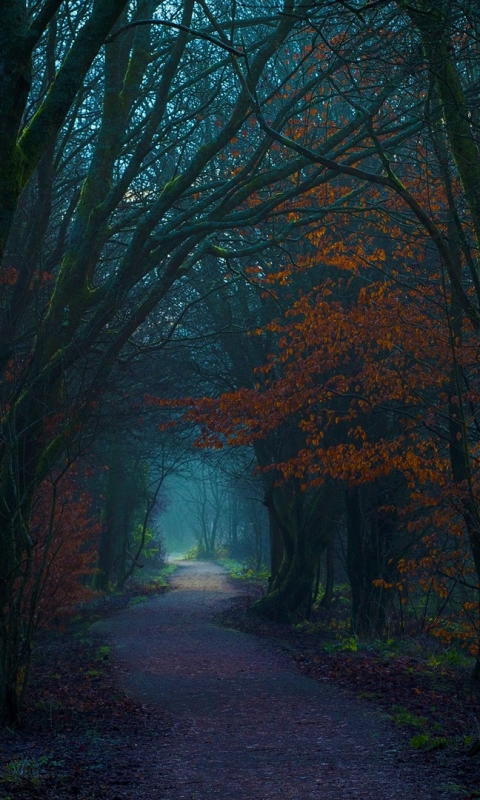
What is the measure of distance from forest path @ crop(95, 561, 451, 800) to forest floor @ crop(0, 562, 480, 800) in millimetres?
19

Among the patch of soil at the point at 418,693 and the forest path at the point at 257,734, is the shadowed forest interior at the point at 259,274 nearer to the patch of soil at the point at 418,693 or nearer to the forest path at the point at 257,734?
the patch of soil at the point at 418,693

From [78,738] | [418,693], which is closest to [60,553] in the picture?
[78,738]

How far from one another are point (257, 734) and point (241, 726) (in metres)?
0.45

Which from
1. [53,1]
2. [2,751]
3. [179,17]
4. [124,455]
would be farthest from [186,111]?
[124,455]

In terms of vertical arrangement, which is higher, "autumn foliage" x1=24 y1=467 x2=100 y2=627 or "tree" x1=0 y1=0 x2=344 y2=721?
"tree" x1=0 y1=0 x2=344 y2=721

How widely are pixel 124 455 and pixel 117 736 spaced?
1829 cm

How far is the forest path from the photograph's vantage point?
5.64 metres

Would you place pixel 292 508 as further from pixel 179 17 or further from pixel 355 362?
pixel 179 17

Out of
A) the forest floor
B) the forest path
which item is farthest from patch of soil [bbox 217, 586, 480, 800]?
the forest path

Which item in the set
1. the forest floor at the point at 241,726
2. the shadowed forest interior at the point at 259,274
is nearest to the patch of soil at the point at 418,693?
the forest floor at the point at 241,726

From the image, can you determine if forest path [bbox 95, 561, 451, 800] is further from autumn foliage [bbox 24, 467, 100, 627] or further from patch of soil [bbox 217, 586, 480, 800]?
autumn foliage [bbox 24, 467, 100, 627]

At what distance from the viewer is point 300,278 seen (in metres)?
17.6

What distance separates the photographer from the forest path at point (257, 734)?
18.5 feet

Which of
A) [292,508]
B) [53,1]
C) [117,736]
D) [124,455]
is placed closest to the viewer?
[53,1]
